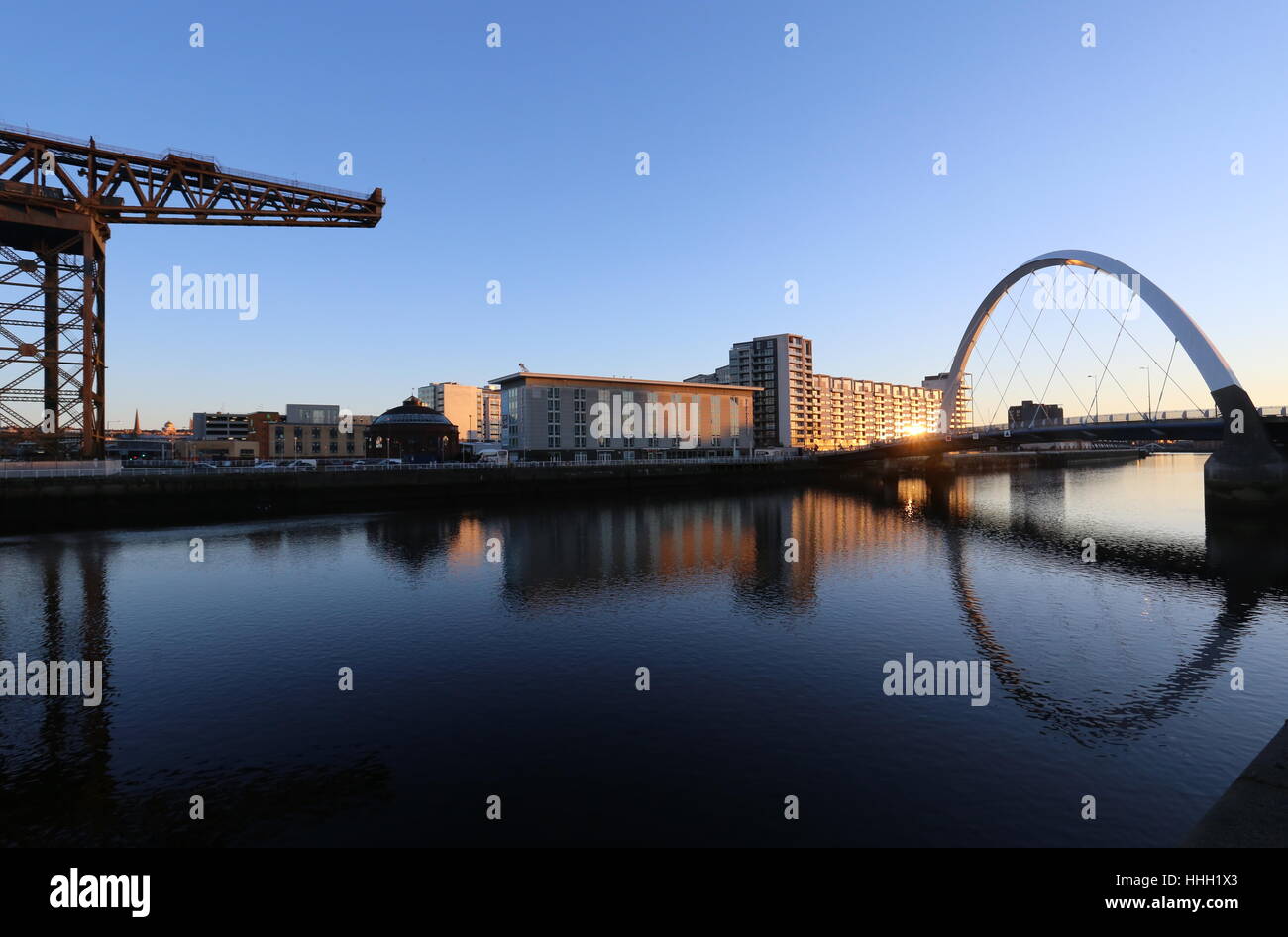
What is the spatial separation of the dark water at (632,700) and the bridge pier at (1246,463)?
2149cm

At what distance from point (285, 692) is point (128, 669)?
6227 millimetres

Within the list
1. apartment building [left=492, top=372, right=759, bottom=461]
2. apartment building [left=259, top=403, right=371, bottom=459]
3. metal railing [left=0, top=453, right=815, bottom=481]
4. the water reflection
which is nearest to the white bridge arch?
metal railing [left=0, top=453, right=815, bottom=481]

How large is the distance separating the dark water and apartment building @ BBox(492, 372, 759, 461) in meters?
69.8

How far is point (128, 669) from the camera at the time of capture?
1848 cm

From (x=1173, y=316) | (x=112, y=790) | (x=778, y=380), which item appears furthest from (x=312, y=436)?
(x=1173, y=316)

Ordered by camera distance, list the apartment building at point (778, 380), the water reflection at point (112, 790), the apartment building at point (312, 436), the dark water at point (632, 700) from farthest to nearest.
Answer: the apartment building at point (778, 380), the apartment building at point (312, 436), the dark water at point (632, 700), the water reflection at point (112, 790)

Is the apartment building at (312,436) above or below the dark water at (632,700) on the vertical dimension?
above

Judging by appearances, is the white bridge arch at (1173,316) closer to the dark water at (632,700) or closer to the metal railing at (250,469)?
the dark water at (632,700)

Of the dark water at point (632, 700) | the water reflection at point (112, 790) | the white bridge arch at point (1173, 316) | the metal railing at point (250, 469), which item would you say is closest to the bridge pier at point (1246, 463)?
the white bridge arch at point (1173, 316)

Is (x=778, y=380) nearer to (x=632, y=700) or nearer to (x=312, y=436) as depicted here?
(x=312, y=436)

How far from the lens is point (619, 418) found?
112688 mm

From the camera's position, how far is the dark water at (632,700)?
10.8 metres

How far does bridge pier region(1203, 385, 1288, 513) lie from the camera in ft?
161
